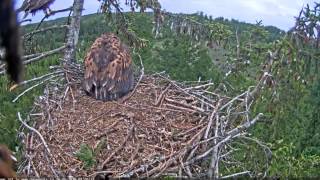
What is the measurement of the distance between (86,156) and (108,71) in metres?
1.57

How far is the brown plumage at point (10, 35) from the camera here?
274 millimetres

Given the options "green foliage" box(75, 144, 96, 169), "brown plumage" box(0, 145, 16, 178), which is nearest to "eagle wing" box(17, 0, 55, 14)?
"green foliage" box(75, 144, 96, 169)

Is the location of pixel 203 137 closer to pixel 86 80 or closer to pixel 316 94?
pixel 86 80

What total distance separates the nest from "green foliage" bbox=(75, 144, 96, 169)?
0.03ft

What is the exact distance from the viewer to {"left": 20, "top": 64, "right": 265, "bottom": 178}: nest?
4.04 meters

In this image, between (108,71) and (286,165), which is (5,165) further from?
(286,165)

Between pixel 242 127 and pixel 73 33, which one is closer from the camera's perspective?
pixel 242 127

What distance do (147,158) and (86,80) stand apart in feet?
5.14

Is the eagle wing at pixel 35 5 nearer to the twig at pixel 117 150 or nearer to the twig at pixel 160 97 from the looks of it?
the twig at pixel 160 97

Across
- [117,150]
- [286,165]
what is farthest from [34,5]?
[286,165]

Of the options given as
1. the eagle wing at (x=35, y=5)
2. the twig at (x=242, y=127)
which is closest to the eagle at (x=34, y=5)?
the eagle wing at (x=35, y=5)

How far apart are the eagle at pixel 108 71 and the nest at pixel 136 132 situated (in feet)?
0.33

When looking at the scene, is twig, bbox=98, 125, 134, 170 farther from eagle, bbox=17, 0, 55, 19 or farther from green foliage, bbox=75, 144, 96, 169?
eagle, bbox=17, 0, 55, 19

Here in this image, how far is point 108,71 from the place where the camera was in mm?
5457
